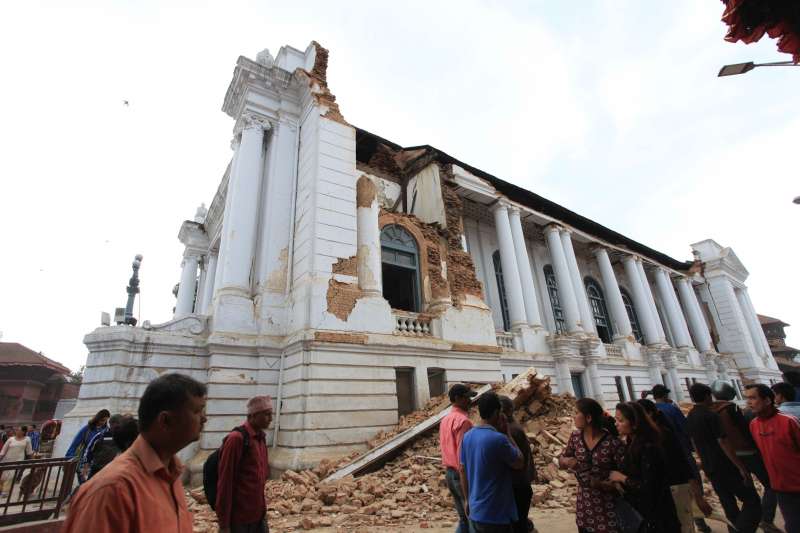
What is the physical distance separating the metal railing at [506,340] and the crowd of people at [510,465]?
1142 centimetres

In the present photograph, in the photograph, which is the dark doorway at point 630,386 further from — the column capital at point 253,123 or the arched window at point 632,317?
the column capital at point 253,123

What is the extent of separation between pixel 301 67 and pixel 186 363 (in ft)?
34.7

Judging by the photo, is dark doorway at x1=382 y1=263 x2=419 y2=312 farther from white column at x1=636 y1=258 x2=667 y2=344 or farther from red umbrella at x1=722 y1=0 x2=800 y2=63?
white column at x1=636 y1=258 x2=667 y2=344

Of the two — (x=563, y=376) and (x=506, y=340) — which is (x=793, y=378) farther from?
(x=563, y=376)

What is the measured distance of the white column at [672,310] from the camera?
25578 mm

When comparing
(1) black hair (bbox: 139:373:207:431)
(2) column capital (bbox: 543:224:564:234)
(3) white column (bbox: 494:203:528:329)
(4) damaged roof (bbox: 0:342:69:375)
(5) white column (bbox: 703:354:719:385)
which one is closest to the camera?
(1) black hair (bbox: 139:373:207:431)

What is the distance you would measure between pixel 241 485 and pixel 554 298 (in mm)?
20718

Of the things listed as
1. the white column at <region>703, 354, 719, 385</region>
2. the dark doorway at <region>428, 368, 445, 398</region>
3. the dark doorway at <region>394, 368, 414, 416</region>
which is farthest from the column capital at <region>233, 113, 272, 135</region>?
the white column at <region>703, 354, 719, 385</region>

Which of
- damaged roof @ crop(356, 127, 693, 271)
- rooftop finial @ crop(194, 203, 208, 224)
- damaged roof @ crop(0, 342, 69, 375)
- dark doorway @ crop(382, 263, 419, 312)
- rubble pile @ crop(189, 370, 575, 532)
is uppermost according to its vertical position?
rooftop finial @ crop(194, 203, 208, 224)

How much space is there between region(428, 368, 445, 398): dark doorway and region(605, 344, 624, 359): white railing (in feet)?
40.7

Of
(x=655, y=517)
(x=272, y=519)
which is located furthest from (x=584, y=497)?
(x=272, y=519)

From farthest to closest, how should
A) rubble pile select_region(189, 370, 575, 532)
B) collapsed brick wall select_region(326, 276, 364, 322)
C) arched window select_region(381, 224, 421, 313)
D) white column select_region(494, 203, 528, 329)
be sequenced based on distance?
white column select_region(494, 203, 528, 329) < arched window select_region(381, 224, 421, 313) < collapsed brick wall select_region(326, 276, 364, 322) < rubble pile select_region(189, 370, 575, 532)

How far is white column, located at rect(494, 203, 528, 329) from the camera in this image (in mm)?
17422

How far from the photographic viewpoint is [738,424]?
4.30 metres
